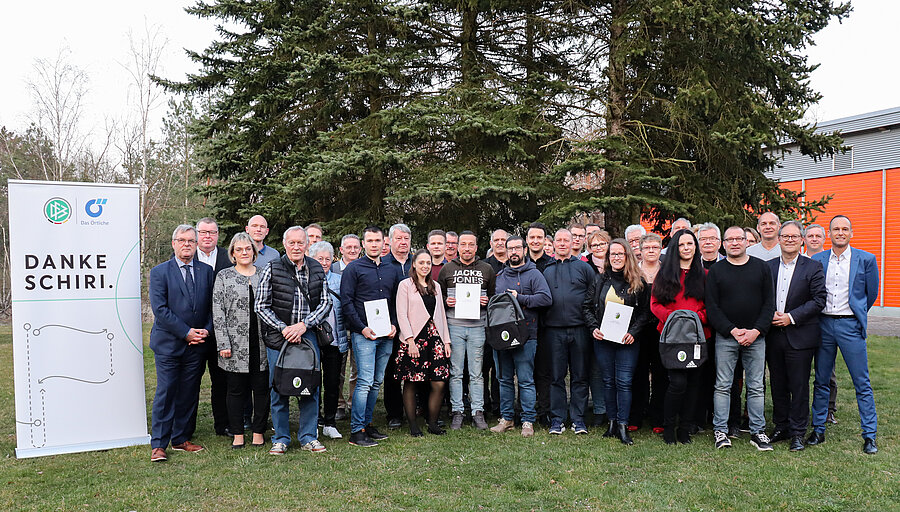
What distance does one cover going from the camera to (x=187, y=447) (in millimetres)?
5742

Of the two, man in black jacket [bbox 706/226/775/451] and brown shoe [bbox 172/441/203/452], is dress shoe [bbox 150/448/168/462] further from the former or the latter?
man in black jacket [bbox 706/226/775/451]

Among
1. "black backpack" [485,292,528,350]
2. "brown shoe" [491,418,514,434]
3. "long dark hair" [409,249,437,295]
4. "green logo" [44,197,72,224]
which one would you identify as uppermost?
"green logo" [44,197,72,224]

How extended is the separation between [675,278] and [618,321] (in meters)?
0.66

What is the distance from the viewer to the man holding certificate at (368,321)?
5.93 meters

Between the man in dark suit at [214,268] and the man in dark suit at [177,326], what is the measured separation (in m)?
0.20

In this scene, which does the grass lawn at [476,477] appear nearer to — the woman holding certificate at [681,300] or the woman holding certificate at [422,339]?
the woman holding certificate at [681,300]

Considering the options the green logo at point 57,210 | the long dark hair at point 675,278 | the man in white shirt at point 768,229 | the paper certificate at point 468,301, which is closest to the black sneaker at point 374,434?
the paper certificate at point 468,301

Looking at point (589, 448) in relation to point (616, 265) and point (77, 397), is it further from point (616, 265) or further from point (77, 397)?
point (77, 397)

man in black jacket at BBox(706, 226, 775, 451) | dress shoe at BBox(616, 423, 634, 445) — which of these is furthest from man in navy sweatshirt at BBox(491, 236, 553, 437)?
man in black jacket at BBox(706, 226, 775, 451)

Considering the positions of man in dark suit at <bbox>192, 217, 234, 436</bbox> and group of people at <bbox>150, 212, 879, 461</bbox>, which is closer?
group of people at <bbox>150, 212, 879, 461</bbox>

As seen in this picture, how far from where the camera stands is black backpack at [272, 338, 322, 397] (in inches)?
209

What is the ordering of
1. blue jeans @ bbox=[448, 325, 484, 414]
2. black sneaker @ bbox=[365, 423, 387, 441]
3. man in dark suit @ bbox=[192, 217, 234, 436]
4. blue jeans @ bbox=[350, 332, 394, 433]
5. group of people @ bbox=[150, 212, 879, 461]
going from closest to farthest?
group of people @ bbox=[150, 212, 879, 461] → man in dark suit @ bbox=[192, 217, 234, 436] → blue jeans @ bbox=[350, 332, 394, 433] → black sneaker @ bbox=[365, 423, 387, 441] → blue jeans @ bbox=[448, 325, 484, 414]

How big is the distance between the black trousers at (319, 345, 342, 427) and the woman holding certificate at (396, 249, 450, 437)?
2.07 feet

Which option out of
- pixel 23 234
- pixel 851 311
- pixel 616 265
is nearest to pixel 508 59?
pixel 616 265
